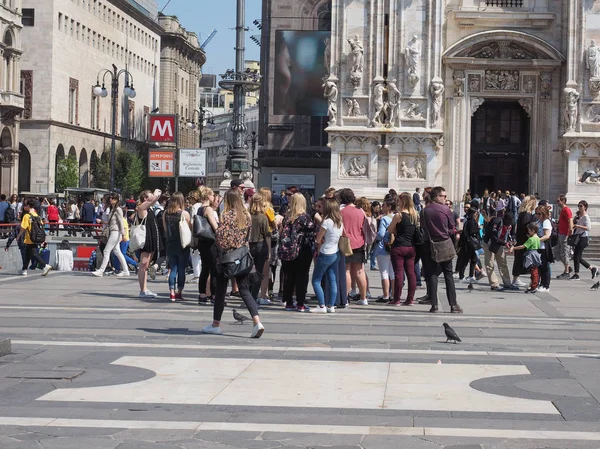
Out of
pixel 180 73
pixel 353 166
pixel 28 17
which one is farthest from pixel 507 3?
pixel 180 73

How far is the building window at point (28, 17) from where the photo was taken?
84931mm

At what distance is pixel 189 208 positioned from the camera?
23531 millimetres

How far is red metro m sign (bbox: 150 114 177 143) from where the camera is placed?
35875 mm

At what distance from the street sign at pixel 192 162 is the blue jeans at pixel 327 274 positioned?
16560mm

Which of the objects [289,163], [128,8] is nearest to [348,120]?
[289,163]

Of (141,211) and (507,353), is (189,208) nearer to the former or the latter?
(141,211)

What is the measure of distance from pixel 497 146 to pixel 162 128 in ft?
50.3

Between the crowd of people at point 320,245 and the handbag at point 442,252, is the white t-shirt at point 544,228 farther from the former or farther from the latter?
the handbag at point 442,252

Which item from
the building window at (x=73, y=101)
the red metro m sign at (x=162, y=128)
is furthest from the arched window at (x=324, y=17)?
the building window at (x=73, y=101)

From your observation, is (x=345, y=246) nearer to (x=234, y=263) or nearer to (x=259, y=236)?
(x=259, y=236)

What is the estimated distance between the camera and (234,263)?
15.2 meters

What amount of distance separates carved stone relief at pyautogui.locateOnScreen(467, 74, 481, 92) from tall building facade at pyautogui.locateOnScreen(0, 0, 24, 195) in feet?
134

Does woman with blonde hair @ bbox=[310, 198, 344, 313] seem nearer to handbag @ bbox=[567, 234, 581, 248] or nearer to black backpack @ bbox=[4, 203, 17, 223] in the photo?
handbag @ bbox=[567, 234, 581, 248]

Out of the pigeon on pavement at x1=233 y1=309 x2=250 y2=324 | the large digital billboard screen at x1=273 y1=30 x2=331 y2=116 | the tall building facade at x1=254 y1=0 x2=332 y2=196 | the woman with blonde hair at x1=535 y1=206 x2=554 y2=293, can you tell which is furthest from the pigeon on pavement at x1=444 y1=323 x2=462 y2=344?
the large digital billboard screen at x1=273 y1=30 x2=331 y2=116
